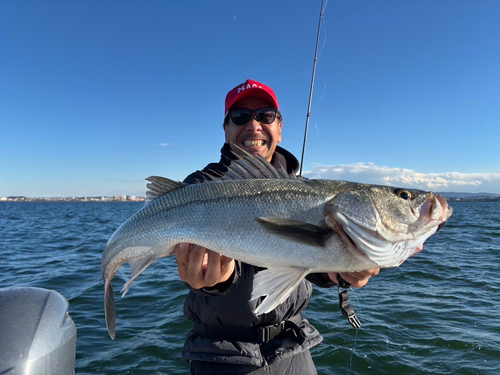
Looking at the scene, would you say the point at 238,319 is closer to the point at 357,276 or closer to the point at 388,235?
the point at 357,276

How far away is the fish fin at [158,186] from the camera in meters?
3.18

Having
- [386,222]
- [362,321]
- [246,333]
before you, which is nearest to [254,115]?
[386,222]

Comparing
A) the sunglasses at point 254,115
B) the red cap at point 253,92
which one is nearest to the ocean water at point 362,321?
the sunglasses at point 254,115

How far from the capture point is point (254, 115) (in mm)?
4297

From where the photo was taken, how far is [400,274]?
11.5m

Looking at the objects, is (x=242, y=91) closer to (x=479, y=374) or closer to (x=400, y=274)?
(x=479, y=374)

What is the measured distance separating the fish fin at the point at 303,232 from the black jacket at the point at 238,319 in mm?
776

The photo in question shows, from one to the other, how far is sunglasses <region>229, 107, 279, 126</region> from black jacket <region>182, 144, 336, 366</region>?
4.45 ft

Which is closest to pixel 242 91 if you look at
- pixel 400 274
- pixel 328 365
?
pixel 328 365

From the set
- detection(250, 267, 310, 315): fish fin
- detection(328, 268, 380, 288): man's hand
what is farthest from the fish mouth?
detection(250, 267, 310, 315): fish fin

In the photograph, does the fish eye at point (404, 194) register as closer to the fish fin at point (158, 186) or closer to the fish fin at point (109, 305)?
the fish fin at point (158, 186)

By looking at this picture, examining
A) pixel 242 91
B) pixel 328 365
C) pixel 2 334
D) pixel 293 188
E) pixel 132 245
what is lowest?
pixel 328 365

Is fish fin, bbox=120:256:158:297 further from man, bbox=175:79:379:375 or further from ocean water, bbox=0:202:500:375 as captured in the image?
ocean water, bbox=0:202:500:375

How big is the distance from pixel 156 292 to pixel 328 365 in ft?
19.5
